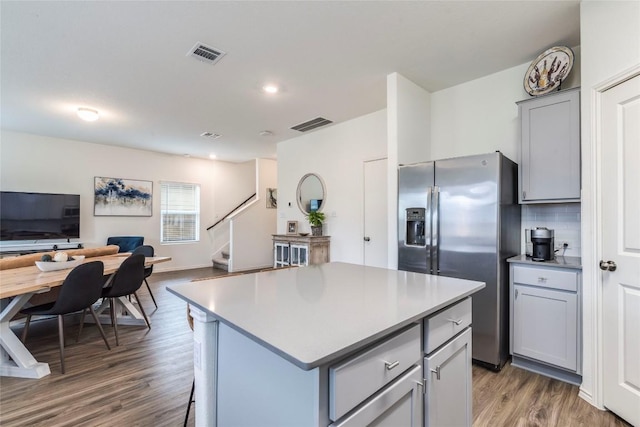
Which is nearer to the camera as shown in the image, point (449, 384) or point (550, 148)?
point (449, 384)

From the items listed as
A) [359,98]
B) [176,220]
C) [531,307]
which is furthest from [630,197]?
[176,220]

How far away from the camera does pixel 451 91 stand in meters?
3.43

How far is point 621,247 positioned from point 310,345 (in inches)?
83.9

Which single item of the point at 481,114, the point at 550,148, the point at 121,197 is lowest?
the point at 121,197

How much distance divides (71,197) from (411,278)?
21.4 feet

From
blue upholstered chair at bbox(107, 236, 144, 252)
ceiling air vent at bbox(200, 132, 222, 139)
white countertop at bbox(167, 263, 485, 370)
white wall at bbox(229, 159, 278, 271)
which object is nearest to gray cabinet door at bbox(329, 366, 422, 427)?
white countertop at bbox(167, 263, 485, 370)

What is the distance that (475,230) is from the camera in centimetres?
249

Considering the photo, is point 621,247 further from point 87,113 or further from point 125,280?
point 87,113

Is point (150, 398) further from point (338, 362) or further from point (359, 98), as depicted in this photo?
point (359, 98)

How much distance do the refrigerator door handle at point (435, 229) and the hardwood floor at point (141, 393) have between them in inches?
36.1

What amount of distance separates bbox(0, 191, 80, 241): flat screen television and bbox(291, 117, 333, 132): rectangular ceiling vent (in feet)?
14.8

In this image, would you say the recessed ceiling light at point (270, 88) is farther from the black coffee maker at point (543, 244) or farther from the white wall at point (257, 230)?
the white wall at point (257, 230)

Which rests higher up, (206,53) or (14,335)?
(206,53)

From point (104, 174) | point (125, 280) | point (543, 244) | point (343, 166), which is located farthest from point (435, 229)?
point (104, 174)
